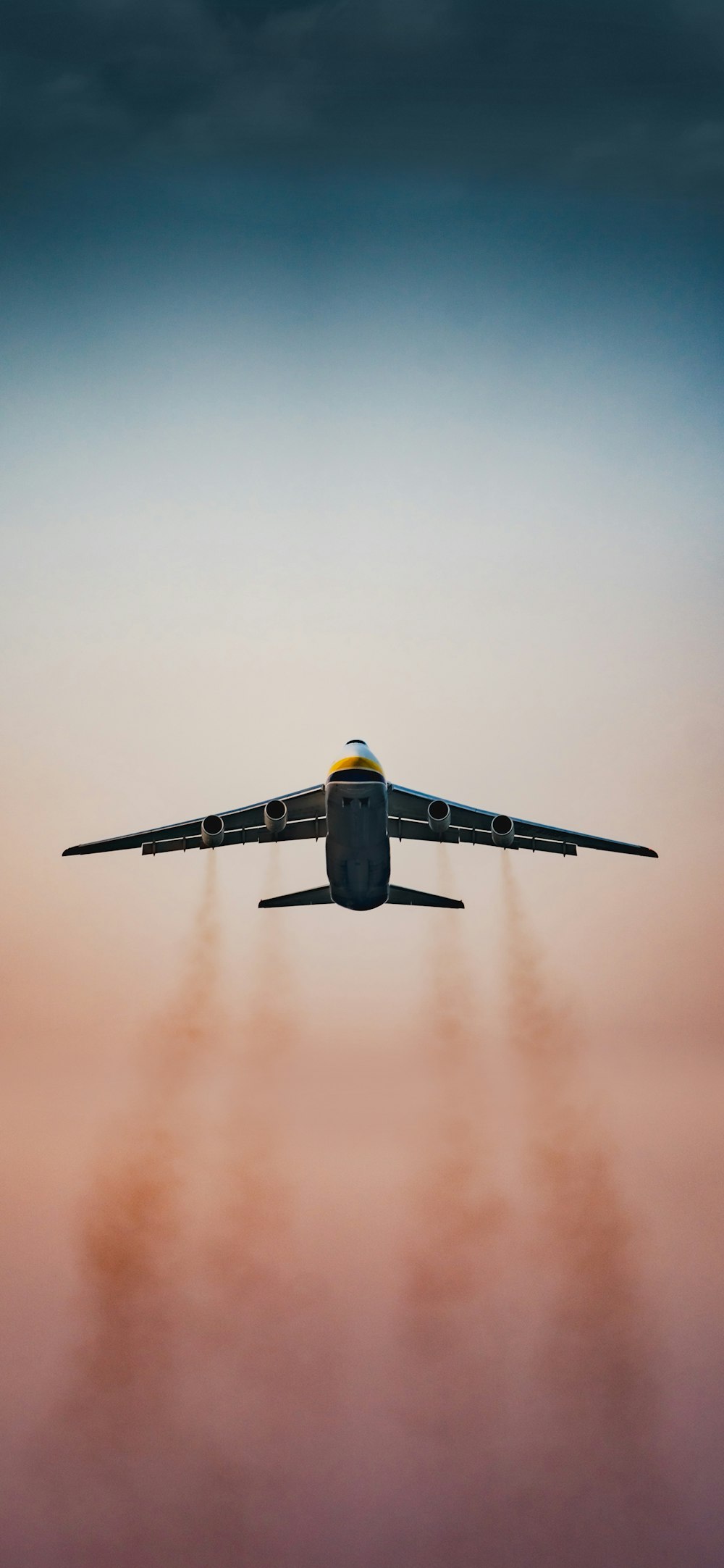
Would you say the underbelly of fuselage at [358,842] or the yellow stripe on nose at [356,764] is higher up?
the yellow stripe on nose at [356,764]

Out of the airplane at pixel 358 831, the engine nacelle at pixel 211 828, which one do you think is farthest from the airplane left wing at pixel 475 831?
the engine nacelle at pixel 211 828

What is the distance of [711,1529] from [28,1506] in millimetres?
55495

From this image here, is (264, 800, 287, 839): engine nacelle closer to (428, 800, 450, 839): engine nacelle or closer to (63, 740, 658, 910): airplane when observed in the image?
(63, 740, 658, 910): airplane

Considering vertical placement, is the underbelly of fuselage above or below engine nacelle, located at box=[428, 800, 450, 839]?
below

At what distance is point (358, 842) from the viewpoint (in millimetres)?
30125

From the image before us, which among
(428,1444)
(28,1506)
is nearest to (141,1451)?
(28,1506)

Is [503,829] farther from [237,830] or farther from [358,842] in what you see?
[237,830]

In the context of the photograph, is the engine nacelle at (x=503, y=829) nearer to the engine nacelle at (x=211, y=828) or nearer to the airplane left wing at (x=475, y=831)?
the airplane left wing at (x=475, y=831)

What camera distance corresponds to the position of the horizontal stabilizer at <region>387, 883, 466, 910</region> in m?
35.9

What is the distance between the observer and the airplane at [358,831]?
29.4 m

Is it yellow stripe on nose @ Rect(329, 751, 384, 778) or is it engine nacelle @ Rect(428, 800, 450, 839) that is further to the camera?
engine nacelle @ Rect(428, 800, 450, 839)

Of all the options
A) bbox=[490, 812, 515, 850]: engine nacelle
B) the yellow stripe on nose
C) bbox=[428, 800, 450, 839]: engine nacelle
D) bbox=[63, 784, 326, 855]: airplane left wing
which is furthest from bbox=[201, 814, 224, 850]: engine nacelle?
bbox=[490, 812, 515, 850]: engine nacelle

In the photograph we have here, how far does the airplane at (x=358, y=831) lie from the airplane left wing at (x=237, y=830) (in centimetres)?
4

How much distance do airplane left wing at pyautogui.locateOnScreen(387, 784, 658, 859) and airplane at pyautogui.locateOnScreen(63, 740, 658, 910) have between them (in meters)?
0.04
